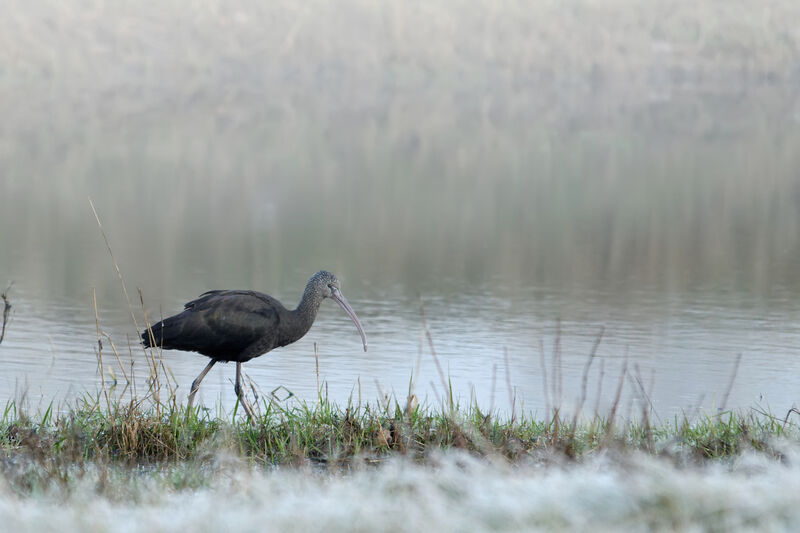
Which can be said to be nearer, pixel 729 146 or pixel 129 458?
pixel 129 458

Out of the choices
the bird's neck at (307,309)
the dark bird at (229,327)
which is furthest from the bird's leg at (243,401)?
the bird's neck at (307,309)

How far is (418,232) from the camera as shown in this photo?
1298 inches

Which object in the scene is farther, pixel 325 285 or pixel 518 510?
pixel 325 285

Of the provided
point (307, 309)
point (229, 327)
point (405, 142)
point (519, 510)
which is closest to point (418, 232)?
point (307, 309)

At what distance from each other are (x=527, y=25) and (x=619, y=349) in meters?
144

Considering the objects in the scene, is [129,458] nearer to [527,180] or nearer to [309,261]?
[309,261]

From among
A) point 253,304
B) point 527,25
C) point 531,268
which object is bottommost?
point 531,268

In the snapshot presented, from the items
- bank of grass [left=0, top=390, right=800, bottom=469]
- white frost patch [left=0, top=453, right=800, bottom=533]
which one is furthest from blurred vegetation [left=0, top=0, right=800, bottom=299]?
white frost patch [left=0, top=453, right=800, bottom=533]

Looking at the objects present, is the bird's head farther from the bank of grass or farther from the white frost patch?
the white frost patch

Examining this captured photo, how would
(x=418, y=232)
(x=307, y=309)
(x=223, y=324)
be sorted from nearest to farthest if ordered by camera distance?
(x=223, y=324), (x=307, y=309), (x=418, y=232)

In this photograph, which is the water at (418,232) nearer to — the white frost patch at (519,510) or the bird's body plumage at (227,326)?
the bird's body plumage at (227,326)

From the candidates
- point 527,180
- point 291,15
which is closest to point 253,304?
point 527,180

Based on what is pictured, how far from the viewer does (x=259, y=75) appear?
466 ft

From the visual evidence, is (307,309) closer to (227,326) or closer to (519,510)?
(227,326)
